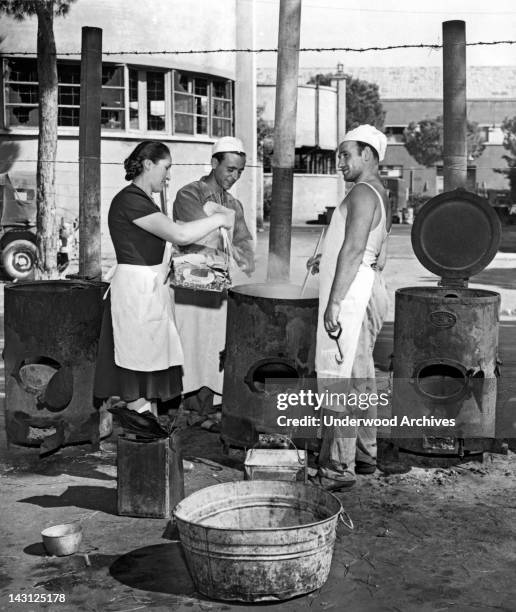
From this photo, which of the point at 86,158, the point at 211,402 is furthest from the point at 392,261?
the point at 211,402

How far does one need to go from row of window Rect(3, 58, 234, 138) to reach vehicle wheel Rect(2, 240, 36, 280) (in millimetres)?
4250

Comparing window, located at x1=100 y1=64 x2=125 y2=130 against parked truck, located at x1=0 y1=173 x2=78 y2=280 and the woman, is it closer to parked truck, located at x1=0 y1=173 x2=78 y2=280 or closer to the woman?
parked truck, located at x1=0 y1=173 x2=78 y2=280

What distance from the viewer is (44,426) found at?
19.5ft

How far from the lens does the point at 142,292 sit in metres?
5.20

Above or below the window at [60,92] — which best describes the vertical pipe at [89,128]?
below

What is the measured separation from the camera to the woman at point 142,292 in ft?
16.7

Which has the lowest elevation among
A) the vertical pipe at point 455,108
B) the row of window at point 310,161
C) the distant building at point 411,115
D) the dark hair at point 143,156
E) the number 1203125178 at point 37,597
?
the number 1203125178 at point 37,597

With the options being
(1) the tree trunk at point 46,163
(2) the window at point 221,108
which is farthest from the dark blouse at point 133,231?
(2) the window at point 221,108

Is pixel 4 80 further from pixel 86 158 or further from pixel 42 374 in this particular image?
pixel 42 374

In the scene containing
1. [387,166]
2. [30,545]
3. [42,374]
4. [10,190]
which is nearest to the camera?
[30,545]

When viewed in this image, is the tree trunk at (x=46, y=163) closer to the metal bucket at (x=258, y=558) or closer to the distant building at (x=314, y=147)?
the metal bucket at (x=258, y=558)

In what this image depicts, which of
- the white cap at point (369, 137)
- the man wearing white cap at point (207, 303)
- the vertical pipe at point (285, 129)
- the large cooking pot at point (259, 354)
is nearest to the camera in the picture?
the white cap at point (369, 137)

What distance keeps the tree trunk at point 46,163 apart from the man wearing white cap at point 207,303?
375 inches

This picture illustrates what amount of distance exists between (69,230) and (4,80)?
391 centimetres
